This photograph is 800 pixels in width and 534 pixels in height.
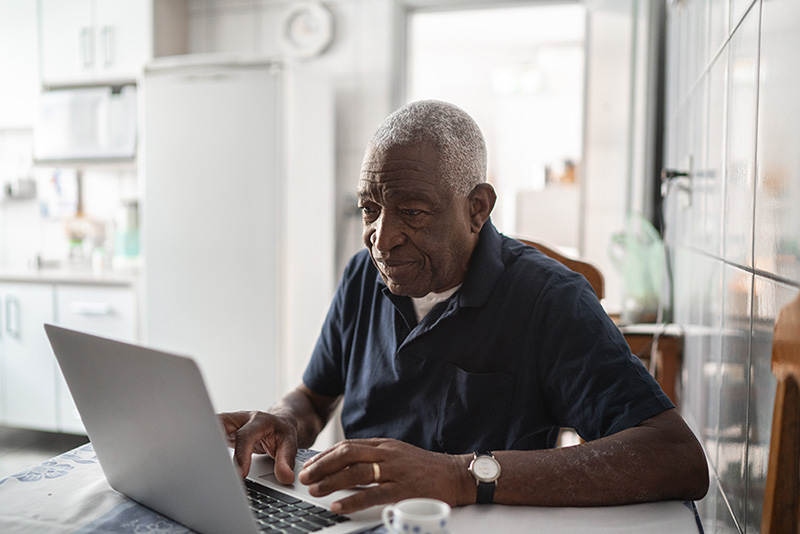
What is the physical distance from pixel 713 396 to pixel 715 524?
0.24 metres

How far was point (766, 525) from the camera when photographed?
66cm

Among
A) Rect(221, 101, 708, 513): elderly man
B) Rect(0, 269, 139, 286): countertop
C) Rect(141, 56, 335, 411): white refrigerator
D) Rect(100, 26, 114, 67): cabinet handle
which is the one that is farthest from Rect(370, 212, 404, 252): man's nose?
Rect(100, 26, 114, 67): cabinet handle

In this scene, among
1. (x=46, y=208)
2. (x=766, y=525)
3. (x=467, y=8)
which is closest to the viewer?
(x=766, y=525)

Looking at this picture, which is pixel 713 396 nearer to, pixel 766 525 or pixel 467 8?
pixel 766 525

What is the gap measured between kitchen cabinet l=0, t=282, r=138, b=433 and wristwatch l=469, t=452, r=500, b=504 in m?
2.68

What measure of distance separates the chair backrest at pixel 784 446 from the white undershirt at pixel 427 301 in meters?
0.62

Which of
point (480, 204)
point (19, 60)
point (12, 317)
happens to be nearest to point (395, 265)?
point (480, 204)

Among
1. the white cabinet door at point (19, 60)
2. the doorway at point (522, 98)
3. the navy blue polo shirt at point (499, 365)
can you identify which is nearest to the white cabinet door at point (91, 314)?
the white cabinet door at point (19, 60)

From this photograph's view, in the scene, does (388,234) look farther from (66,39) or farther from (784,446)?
(66,39)

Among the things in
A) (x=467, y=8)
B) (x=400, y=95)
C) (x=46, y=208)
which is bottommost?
(x=46, y=208)

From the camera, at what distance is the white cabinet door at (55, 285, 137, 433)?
10.4 feet

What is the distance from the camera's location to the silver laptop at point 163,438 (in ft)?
2.19

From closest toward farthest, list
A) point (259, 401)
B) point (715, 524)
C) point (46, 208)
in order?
point (715, 524), point (259, 401), point (46, 208)

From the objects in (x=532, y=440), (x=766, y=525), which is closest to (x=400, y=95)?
(x=532, y=440)
